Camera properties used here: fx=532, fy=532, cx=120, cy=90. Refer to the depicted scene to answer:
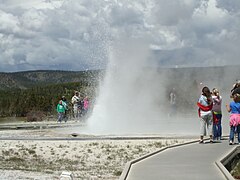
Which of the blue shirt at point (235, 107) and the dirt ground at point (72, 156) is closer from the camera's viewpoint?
the dirt ground at point (72, 156)

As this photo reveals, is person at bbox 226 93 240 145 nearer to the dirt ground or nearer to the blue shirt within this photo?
the blue shirt

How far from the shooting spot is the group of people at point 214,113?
1323cm

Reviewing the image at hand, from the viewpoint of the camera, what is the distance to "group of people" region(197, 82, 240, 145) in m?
13.2

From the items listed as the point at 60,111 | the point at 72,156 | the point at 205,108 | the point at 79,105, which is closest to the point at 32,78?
the point at 79,105

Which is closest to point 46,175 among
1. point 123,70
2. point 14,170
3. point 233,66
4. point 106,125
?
point 14,170

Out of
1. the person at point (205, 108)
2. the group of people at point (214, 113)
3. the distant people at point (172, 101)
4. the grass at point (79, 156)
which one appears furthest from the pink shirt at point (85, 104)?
the person at point (205, 108)

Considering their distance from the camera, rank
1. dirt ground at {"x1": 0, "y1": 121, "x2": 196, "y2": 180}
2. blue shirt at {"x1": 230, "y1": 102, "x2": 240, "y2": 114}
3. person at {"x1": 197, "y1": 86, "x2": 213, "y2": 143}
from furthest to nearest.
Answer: person at {"x1": 197, "y1": 86, "x2": 213, "y2": 143}, blue shirt at {"x1": 230, "y1": 102, "x2": 240, "y2": 114}, dirt ground at {"x1": 0, "y1": 121, "x2": 196, "y2": 180}

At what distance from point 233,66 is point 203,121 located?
23173mm

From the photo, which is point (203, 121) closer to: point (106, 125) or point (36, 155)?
point (36, 155)

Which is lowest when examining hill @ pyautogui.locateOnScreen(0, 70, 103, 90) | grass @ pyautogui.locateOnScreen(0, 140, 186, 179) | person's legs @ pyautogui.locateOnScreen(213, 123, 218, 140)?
grass @ pyautogui.locateOnScreen(0, 140, 186, 179)

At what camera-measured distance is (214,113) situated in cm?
1430

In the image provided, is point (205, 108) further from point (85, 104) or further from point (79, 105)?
point (79, 105)

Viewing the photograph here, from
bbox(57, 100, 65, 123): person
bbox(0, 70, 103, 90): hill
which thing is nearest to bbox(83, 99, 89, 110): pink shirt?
bbox(57, 100, 65, 123): person

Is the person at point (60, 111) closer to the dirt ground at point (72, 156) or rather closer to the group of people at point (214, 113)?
the dirt ground at point (72, 156)
